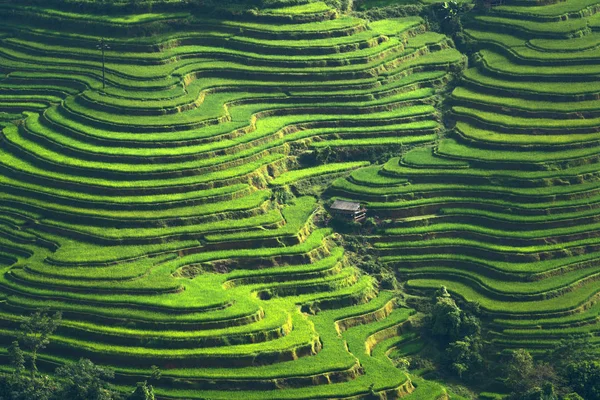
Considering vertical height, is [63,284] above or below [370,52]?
below

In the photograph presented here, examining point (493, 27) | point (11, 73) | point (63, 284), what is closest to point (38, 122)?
point (11, 73)

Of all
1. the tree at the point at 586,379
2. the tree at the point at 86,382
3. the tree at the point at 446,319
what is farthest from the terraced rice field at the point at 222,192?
the tree at the point at 586,379

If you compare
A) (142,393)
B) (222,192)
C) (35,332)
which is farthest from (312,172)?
(142,393)

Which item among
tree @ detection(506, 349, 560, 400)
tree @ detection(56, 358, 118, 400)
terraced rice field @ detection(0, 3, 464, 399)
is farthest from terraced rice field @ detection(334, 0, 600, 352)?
tree @ detection(56, 358, 118, 400)

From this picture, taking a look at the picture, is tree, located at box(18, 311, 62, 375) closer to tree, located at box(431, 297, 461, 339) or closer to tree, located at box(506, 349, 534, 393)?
tree, located at box(431, 297, 461, 339)

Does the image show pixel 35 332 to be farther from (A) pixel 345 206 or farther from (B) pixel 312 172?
(B) pixel 312 172

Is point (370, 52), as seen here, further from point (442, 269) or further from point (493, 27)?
point (442, 269)
